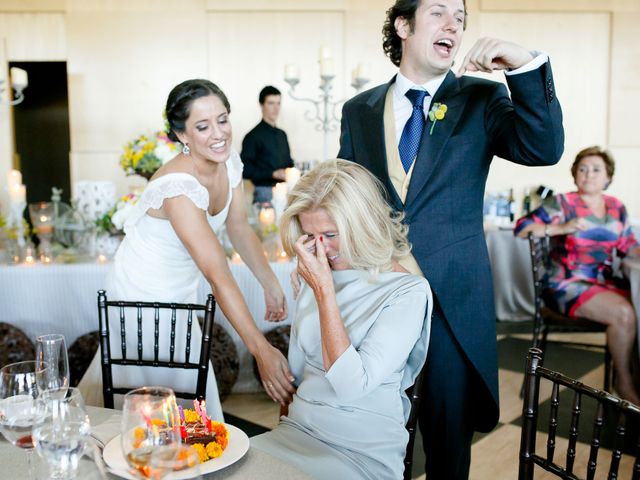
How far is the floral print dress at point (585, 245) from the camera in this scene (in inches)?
140

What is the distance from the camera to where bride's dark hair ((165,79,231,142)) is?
2.04 metres

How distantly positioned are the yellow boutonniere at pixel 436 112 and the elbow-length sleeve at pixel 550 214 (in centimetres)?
232

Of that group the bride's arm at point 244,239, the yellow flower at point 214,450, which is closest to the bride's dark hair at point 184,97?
the bride's arm at point 244,239

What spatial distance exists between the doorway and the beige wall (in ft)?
5.86

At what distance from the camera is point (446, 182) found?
1.68m

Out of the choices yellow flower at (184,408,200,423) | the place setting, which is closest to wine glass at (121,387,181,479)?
the place setting

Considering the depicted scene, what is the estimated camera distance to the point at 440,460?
1806 millimetres

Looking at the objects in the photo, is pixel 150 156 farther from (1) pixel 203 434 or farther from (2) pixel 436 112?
(1) pixel 203 434

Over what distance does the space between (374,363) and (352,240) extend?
301mm

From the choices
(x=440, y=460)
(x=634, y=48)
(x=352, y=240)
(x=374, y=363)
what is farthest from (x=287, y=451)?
(x=634, y=48)

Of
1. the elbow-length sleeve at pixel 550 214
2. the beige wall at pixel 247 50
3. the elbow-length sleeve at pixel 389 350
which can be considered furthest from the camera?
the beige wall at pixel 247 50

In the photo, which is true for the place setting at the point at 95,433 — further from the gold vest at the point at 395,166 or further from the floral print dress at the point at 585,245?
the floral print dress at the point at 585,245

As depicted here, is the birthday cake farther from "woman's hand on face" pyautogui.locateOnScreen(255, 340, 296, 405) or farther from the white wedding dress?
the white wedding dress

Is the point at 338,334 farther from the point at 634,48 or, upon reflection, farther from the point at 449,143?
the point at 634,48
